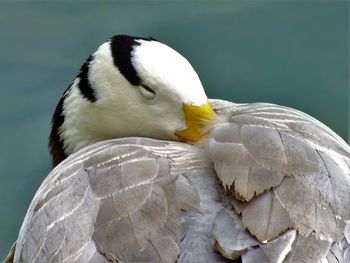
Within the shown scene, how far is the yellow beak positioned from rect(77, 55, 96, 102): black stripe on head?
354 millimetres

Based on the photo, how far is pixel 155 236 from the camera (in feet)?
6.90

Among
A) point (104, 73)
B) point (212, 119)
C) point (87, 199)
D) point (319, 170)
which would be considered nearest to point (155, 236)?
point (87, 199)

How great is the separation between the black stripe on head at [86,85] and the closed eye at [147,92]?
0.65 ft

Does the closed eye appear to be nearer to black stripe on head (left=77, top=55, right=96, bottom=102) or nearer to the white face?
the white face

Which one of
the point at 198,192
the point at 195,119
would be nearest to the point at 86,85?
the point at 195,119

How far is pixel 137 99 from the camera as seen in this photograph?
2.84 meters

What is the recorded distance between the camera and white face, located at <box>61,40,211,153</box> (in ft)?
8.83

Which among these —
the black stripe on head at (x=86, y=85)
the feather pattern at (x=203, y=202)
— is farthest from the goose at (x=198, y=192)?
the black stripe on head at (x=86, y=85)

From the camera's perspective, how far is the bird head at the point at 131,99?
2.68 m

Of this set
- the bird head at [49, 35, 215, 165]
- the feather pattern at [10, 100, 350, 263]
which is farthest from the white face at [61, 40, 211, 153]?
the feather pattern at [10, 100, 350, 263]

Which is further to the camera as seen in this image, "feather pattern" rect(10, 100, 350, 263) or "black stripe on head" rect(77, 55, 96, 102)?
"black stripe on head" rect(77, 55, 96, 102)

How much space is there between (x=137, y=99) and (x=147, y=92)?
75 millimetres

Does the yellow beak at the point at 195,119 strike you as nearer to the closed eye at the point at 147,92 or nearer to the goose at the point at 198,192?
the goose at the point at 198,192

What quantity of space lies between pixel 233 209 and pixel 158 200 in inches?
5.8
